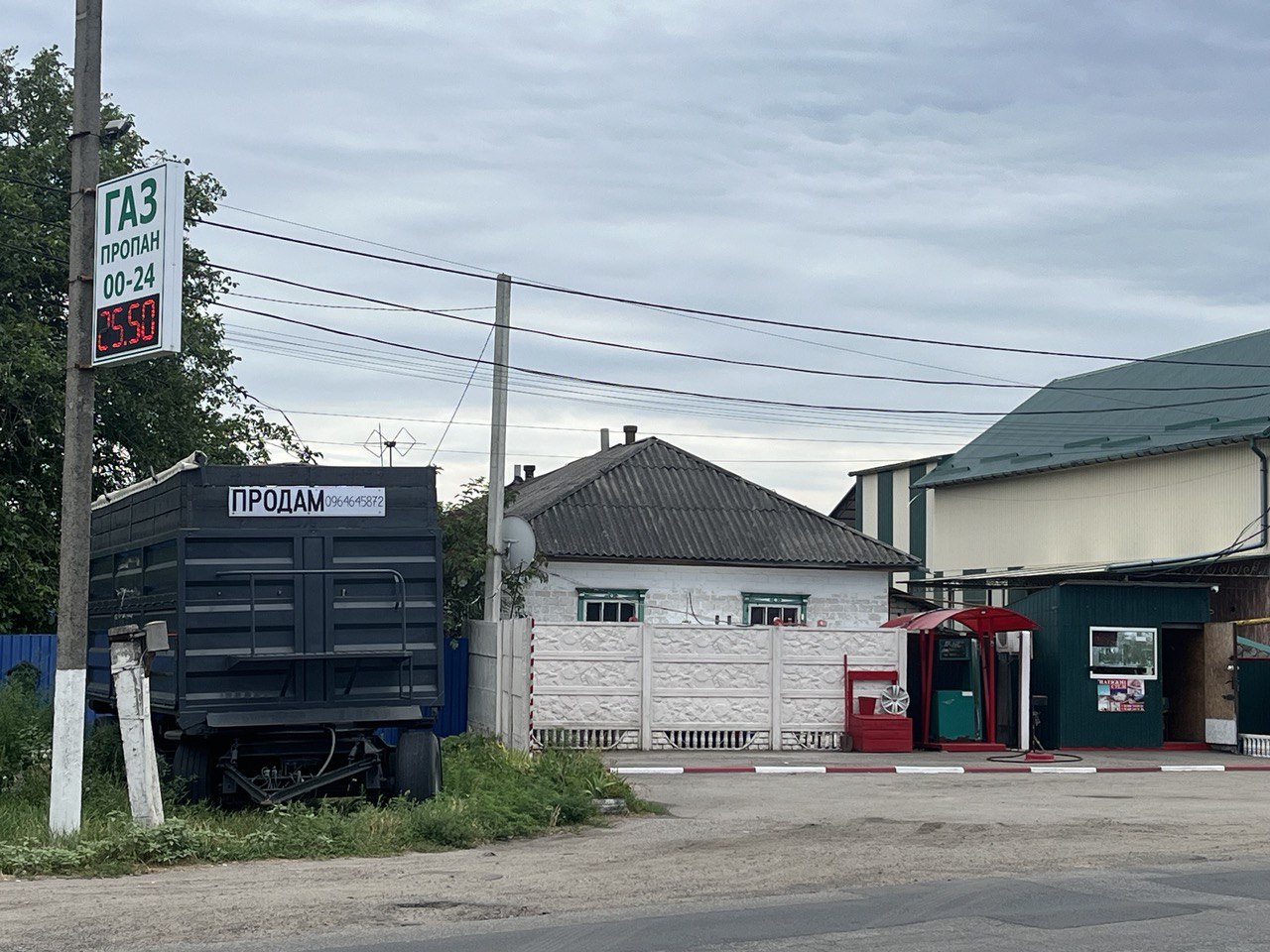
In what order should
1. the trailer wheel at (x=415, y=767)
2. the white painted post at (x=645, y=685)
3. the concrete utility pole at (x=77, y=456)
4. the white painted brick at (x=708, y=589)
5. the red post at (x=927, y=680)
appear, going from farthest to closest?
the white painted brick at (x=708, y=589) < the red post at (x=927, y=680) < the white painted post at (x=645, y=685) < the trailer wheel at (x=415, y=767) < the concrete utility pole at (x=77, y=456)

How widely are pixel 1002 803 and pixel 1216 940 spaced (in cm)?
818

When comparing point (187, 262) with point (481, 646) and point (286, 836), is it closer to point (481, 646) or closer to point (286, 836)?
point (481, 646)

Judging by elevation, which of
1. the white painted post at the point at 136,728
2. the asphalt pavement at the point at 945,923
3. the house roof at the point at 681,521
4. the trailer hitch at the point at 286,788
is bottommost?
the asphalt pavement at the point at 945,923

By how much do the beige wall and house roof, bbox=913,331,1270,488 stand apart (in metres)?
0.44

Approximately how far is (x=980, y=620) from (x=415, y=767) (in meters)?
12.8

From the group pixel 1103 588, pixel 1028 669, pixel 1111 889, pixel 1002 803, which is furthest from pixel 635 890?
pixel 1103 588

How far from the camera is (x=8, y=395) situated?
928 inches

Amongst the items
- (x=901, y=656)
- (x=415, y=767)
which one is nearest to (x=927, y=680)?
(x=901, y=656)

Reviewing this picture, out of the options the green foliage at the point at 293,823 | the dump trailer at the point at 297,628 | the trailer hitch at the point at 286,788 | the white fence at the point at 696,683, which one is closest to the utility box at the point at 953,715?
the white fence at the point at 696,683

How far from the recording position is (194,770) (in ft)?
46.2

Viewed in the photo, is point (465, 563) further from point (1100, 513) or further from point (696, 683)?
point (1100, 513)

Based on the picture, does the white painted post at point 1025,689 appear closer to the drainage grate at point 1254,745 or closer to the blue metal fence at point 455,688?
the drainage grate at point 1254,745

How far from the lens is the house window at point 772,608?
98.7ft

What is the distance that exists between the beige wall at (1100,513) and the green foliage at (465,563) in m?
17.9
